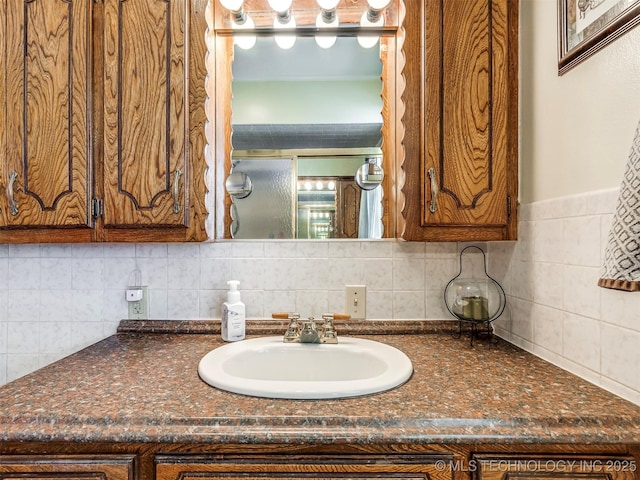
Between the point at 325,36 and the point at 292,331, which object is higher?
the point at 325,36

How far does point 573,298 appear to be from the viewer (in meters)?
0.96

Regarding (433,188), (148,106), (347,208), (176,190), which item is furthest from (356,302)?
(148,106)

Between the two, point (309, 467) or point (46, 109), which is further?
point (46, 109)

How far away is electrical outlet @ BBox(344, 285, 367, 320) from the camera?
1.36 metres

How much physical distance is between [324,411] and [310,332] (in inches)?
17.4

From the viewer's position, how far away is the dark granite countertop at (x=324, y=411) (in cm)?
71

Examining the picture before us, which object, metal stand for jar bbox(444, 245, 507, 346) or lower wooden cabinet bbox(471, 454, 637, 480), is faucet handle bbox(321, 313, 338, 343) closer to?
metal stand for jar bbox(444, 245, 507, 346)

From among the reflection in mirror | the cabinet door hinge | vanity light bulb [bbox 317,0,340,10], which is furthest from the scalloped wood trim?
the cabinet door hinge

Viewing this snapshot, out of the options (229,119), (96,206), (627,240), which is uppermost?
(229,119)

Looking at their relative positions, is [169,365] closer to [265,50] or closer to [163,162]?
[163,162]

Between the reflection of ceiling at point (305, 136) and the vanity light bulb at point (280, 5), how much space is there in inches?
15.3

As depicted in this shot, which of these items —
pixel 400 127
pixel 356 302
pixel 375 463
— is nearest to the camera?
pixel 375 463

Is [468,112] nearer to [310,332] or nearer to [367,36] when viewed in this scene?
[367,36]

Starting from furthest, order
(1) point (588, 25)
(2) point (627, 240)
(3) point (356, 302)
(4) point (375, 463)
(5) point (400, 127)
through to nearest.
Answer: (3) point (356, 302)
(5) point (400, 127)
(1) point (588, 25)
(4) point (375, 463)
(2) point (627, 240)
